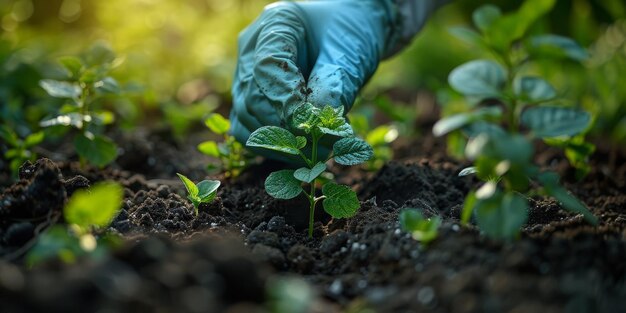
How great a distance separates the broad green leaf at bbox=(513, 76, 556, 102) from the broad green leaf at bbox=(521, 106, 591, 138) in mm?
311

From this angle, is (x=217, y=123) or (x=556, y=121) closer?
(x=556, y=121)

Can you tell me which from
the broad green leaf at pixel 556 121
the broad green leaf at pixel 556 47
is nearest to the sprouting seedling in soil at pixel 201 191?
the broad green leaf at pixel 556 121

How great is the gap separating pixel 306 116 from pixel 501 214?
0.45 meters

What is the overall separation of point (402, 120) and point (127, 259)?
137cm

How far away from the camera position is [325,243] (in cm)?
124

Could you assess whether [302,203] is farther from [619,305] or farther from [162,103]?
[162,103]

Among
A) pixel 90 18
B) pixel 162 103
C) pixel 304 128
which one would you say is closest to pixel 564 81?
pixel 162 103

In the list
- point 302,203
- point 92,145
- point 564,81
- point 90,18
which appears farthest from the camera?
point 90,18

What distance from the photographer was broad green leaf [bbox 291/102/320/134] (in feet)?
4.12

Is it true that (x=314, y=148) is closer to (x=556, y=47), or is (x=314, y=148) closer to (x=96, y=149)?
(x=96, y=149)

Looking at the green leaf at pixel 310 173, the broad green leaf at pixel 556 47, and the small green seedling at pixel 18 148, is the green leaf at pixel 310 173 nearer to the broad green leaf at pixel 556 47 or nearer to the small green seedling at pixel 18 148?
the small green seedling at pixel 18 148

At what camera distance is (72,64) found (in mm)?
1644

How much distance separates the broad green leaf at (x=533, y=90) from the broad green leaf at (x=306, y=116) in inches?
21.1

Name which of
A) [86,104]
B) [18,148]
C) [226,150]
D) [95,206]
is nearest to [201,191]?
[226,150]
